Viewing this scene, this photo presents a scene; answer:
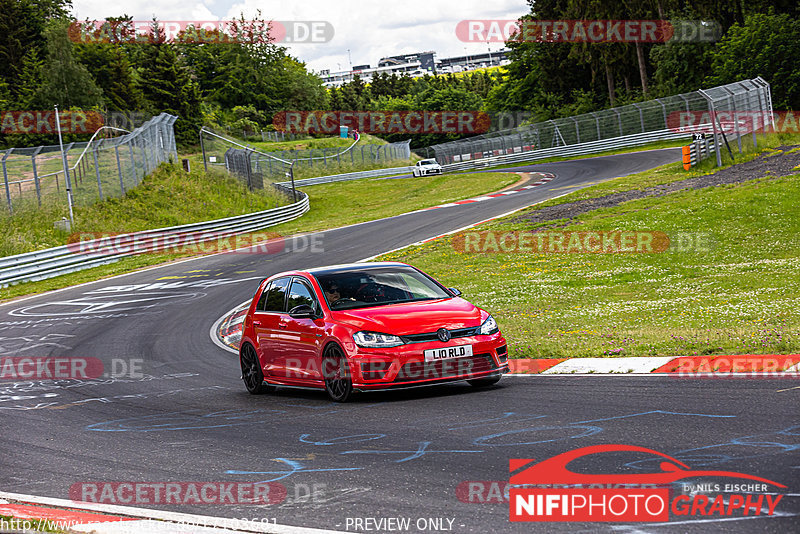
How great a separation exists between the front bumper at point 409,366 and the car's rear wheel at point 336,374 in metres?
0.12

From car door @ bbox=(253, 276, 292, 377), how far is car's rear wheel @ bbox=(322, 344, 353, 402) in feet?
3.47

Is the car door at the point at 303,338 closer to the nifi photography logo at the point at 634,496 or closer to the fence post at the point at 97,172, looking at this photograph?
the nifi photography logo at the point at 634,496

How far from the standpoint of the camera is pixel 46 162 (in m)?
33.0

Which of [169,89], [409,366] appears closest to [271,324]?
[409,366]

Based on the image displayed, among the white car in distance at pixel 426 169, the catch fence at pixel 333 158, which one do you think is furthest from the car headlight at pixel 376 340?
the catch fence at pixel 333 158

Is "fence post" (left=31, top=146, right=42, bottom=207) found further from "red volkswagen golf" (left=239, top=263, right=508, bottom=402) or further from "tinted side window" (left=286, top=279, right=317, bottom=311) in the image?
"tinted side window" (left=286, top=279, right=317, bottom=311)

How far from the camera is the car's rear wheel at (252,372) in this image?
11.3 meters

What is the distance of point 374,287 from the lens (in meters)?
10.7

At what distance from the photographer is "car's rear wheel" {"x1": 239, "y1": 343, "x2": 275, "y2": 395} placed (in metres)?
11.3

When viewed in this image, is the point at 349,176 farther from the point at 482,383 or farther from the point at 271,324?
the point at 482,383

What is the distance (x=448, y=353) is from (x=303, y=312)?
184cm

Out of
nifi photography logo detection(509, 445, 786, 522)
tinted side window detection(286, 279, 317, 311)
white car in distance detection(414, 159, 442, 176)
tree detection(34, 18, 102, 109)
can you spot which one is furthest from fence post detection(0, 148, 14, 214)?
tree detection(34, 18, 102, 109)

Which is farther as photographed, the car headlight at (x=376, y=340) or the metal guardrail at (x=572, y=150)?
the metal guardrail at (x=572, y=150)

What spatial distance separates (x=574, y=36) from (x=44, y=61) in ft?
187
